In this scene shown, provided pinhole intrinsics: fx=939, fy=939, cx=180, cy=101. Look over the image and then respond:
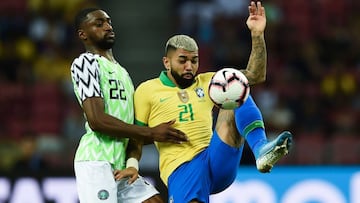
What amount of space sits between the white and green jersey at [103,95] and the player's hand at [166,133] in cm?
27

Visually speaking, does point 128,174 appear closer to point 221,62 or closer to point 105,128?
point 105,128

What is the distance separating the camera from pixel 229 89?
6121 mm

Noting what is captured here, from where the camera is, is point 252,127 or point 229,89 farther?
point 252,127

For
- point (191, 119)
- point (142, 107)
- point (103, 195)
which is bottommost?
point (103, 195)

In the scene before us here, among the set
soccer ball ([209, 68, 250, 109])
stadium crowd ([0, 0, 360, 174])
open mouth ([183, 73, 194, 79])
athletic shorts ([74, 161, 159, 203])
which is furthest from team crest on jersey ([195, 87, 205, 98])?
stadium crowd ([0, 0, 360, 174])

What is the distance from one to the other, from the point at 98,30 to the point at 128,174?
1029 millimetres

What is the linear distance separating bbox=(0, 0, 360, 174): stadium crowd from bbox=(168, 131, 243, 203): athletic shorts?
5.09m

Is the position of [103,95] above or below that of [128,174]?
above

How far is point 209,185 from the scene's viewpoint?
6629 millimetres

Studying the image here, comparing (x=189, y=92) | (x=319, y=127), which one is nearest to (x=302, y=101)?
(x=319, y=127)

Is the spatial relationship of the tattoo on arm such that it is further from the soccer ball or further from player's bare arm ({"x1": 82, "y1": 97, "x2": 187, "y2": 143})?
player's bare arm ({"x1": 82, "y1": 97, "x2": 187, "y2": 143})

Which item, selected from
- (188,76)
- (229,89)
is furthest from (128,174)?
(229,89)

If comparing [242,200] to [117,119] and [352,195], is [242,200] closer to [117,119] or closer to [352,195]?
[352,195]

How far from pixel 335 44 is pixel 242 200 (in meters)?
5.24
